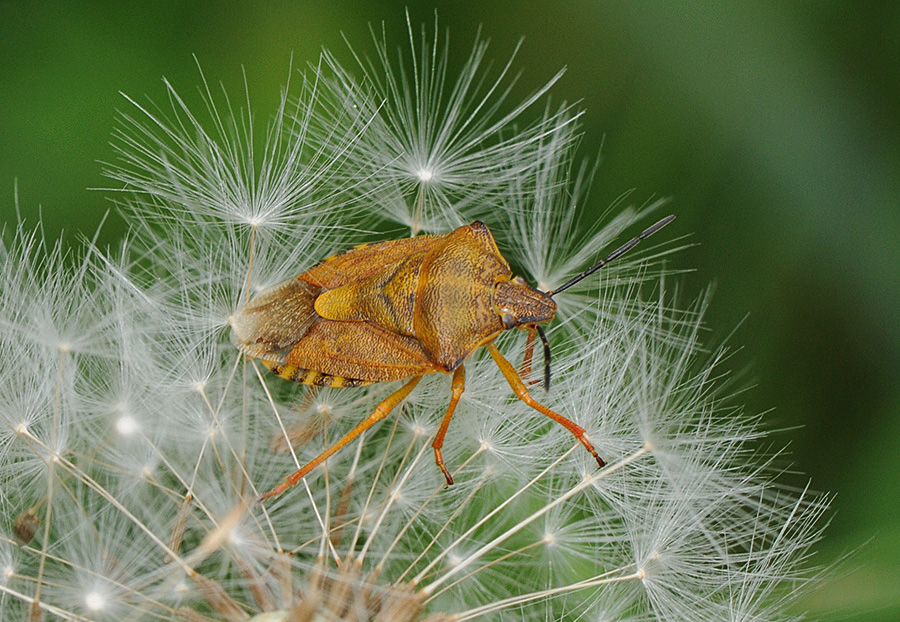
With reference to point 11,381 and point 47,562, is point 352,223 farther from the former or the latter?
point 47,562

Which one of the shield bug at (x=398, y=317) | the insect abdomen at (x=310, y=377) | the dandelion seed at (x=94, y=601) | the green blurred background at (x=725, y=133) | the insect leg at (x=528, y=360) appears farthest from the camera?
the green blurred background at (x=725, y=133)

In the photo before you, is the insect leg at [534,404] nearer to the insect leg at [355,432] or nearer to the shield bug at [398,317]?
the shield bug at [398,317]

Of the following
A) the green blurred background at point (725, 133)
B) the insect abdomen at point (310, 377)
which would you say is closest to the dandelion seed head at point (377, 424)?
the insect abdomen at point (310, 377)

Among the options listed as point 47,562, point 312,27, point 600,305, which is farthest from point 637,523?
point 312,27

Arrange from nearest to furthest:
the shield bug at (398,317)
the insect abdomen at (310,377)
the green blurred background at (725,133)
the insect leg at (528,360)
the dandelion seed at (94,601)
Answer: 1. the dandelion seed at (94,601)
2. the shield bug at (398,317)
3. the insect abdomen at (310,377)
4. the insect leg at (528,360)
5. the green blurred background at (725,133)

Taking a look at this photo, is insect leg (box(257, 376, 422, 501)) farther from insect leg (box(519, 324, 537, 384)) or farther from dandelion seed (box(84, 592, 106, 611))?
dandelion seed (box(84, 592, 106, 611))

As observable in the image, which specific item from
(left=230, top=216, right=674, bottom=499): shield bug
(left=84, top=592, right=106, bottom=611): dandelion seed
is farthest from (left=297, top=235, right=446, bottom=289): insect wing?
(left=84, top=592, right=106, bottom=611): dandelion seed

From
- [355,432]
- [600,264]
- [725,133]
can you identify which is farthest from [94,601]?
[725,133]

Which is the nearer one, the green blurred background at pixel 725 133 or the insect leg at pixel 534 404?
the insect leg at pixel 534 404

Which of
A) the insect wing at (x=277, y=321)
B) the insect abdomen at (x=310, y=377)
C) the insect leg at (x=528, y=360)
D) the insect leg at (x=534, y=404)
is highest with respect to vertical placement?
the insect wing at (x=277, y=321)
